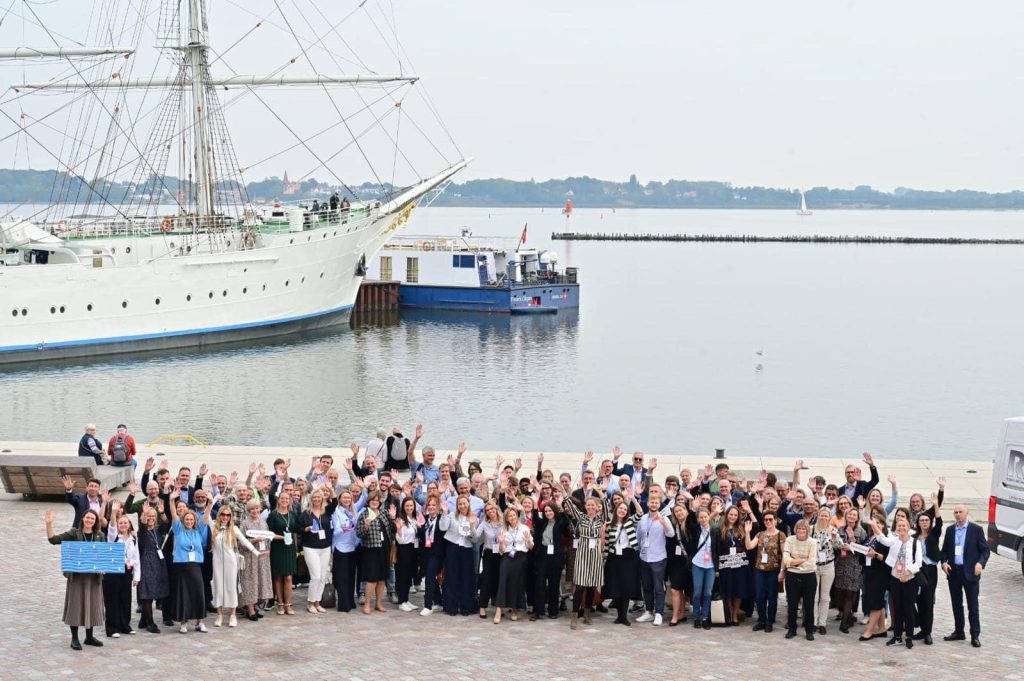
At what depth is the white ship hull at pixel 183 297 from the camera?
Result: 55062 millimetres

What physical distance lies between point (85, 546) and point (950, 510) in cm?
1153

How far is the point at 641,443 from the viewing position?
38469mm

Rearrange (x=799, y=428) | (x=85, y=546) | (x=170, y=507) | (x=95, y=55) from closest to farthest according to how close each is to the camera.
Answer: (x=85, y=546) < (x=170, y=507) < (x=799, y=428) < (x=95, y=55)

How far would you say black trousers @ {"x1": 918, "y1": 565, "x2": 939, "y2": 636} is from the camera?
42.8 ft

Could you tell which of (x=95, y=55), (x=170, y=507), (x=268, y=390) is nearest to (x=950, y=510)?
(x=170, y=507)

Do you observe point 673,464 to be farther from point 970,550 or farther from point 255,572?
point 255,572

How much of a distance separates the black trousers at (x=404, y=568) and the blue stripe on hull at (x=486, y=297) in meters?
64.2

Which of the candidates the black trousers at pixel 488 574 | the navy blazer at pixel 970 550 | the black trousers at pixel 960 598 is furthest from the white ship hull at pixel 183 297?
the black trousers at pixel 960 598

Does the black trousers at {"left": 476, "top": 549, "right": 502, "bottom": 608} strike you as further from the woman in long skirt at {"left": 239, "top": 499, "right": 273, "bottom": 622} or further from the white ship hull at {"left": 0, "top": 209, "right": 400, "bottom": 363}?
the white ship hull at {"left": 0, "top": 209, "right": 400, "bottom": 363}

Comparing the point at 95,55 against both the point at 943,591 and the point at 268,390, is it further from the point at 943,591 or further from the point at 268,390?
the point at 943,591

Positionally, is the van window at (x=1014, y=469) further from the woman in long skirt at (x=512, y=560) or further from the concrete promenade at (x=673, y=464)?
the woman in long skirt at (x=512, y=560)

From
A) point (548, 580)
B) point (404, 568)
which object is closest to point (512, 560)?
point (548, 580)

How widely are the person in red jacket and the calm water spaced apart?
55.3 feet

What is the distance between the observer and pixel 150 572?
1311cm
